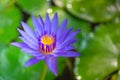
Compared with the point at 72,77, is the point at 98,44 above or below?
above

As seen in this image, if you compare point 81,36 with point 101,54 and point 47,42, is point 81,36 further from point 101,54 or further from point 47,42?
point 47,42

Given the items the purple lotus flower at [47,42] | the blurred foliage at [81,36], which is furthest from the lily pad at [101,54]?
the purple lotus flower at [47,42]

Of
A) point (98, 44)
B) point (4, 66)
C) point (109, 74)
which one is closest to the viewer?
point (4, 66)

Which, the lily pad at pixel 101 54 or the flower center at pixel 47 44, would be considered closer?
the flower center at pixel 47 44

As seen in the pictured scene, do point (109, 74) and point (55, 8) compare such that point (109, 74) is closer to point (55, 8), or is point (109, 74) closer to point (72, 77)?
point (72, 77)

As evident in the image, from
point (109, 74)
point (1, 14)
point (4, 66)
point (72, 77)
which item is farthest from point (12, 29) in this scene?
point (109, 74)

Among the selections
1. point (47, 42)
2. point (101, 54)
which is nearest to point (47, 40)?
point (47, 42)

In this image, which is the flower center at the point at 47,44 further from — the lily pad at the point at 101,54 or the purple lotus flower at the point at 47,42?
the lily pad at the point at 101,54
